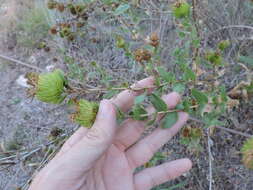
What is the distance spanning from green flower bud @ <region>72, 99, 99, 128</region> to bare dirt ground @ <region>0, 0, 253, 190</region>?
422 millimetres

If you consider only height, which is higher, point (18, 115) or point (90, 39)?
point (90, 39)

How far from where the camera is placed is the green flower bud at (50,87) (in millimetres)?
853

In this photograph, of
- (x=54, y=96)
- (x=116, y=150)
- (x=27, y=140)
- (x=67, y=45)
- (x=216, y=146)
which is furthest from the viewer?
(x=67, y=45)

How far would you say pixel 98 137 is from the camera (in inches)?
39.7

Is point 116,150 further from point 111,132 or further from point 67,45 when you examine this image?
point 67,45

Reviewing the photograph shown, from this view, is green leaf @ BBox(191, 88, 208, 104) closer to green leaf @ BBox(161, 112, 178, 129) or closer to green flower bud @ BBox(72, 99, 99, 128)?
green leaf @ BBox(161, 112, 178, 129)

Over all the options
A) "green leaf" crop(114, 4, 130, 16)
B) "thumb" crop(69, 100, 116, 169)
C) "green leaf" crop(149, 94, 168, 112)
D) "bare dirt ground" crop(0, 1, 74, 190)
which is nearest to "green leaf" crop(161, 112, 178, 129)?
"green leaf" crop(149, 94, 168, 112)

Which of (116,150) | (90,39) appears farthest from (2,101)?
(116,150)

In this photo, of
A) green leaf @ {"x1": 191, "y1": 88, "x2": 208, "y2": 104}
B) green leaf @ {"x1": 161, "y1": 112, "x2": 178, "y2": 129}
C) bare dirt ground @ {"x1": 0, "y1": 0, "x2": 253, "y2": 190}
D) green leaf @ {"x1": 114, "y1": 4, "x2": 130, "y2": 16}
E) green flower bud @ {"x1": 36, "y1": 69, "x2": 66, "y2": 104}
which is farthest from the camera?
bare dirt ground @ {"x1": 0, "y1": 0, "x2": 253, "y2": 190}

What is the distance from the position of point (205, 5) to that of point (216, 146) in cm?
77

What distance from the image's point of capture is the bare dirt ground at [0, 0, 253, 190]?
1.56m

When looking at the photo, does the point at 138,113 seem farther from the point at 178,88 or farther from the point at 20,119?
the point at 20,119

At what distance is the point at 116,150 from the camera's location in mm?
1354

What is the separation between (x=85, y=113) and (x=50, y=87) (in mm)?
139
